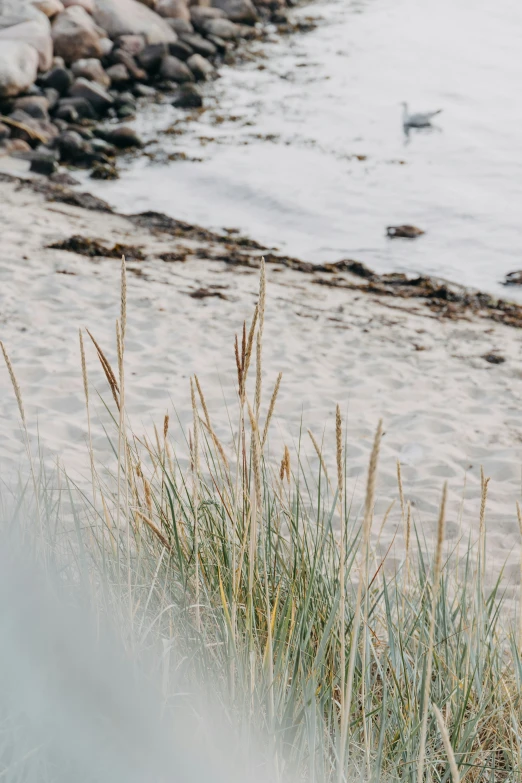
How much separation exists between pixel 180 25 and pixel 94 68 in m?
1.91

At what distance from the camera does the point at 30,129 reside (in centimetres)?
813

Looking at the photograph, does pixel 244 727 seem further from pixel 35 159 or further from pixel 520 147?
pixel 520 147

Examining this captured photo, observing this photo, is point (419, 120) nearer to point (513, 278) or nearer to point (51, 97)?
point (513, 278)

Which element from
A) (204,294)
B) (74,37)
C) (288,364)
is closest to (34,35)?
(74,37)

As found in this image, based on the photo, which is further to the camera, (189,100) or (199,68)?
(199,68)

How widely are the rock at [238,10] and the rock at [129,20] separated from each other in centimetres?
161

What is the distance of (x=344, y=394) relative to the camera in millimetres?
4332

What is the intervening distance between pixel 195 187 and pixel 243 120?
209 cm

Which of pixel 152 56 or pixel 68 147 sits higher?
pixel 152 56

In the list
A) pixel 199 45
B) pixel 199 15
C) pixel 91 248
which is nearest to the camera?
pixel 91 248

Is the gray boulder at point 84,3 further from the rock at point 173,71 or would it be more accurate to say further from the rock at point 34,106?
the rock at point 34,106

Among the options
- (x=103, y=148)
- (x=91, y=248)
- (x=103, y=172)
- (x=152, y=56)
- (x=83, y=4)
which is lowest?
(x=91, y=248)

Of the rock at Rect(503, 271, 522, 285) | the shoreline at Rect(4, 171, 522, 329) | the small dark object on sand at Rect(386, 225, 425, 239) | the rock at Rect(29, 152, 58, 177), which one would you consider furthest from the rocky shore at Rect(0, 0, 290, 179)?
the rock at Rect(503, 271, 522, 285)

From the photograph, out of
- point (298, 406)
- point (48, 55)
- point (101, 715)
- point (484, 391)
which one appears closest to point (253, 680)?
point (101, 715)
